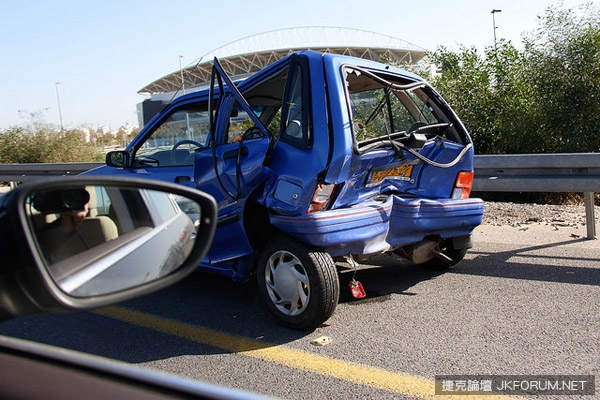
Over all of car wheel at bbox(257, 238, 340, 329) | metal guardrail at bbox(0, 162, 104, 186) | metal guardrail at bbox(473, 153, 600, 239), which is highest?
metal guardrail at bbox(0, 162, 104, 186)

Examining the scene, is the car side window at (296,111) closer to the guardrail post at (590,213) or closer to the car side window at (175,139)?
the car side window at (175,139)

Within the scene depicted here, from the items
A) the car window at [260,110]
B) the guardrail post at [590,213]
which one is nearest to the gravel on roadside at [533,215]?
the guardrail post at [590,213]

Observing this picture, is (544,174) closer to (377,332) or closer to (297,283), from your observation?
(377,332)

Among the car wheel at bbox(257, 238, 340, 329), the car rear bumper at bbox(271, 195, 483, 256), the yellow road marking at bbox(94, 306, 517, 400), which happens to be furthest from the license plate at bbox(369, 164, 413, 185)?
the yellow road marking at bbox(94, 306, 517, 400)

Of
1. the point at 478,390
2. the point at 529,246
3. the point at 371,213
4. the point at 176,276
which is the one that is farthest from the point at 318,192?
the point at 529,246

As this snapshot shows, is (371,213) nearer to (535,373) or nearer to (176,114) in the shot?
(535,373)

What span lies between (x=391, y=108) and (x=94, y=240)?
3.62 meters

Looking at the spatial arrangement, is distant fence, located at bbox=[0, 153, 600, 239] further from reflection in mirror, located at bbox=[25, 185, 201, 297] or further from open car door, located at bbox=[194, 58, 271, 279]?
reflection in mirror, located at bbox=[25, 185, 201, 297]

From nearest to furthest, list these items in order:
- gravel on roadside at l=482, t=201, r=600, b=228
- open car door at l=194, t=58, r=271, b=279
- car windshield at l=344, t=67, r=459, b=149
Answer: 1. open car door at l=194, t=58, r=271, b=279
2. car windshield at l=344, t=67, r=459, b=149
3. gravel on roadside at l=482, t=201, r=600, b=228

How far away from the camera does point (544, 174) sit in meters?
5.78

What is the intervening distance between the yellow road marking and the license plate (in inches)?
55.6

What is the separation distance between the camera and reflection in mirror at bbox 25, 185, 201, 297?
1.44 metres

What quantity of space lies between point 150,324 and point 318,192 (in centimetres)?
163

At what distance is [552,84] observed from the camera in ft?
29.7
